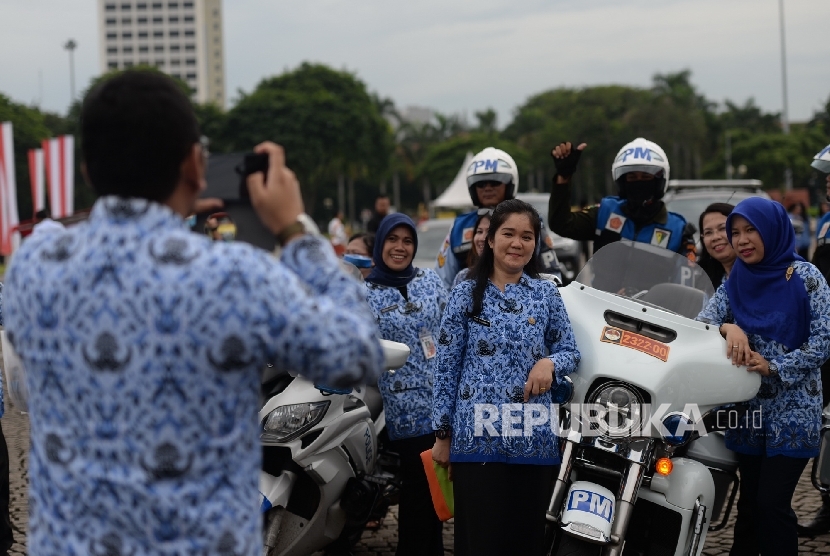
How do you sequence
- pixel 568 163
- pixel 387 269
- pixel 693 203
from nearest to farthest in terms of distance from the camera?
1. pixel 387 269
2. pixel 568 163
3. pixel 693 203

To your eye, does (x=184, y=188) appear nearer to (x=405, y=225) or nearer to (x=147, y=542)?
(x=147, y=542)

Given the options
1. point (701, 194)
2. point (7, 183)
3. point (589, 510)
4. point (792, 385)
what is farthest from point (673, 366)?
point (7, 183)

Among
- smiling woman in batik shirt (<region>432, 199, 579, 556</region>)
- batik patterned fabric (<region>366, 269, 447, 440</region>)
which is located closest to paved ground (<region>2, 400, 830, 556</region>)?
batik patterned fabric (<region>366, 269, 447, 440</region>)

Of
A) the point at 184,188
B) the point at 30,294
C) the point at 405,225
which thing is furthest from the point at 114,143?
the point at 405,225

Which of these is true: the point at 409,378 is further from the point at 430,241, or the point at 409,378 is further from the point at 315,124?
the point at 315,124

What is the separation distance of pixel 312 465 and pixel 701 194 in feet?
29.1

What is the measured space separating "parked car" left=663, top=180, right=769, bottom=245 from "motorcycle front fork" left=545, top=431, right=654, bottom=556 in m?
7.92

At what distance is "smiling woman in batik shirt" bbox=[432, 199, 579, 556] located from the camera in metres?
3.74

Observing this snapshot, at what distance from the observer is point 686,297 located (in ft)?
13.9

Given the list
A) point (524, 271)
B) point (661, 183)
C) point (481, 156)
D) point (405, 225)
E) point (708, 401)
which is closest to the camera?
point (708, 401)

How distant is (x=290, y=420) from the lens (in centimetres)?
462

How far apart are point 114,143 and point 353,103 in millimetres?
68558

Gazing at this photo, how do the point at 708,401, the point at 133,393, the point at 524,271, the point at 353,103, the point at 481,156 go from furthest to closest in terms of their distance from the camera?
the point at 353,103 → the point at 481,156 → the point at 524,271 → the point at 708,401 → the point at 133,393

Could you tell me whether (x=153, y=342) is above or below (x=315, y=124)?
below
